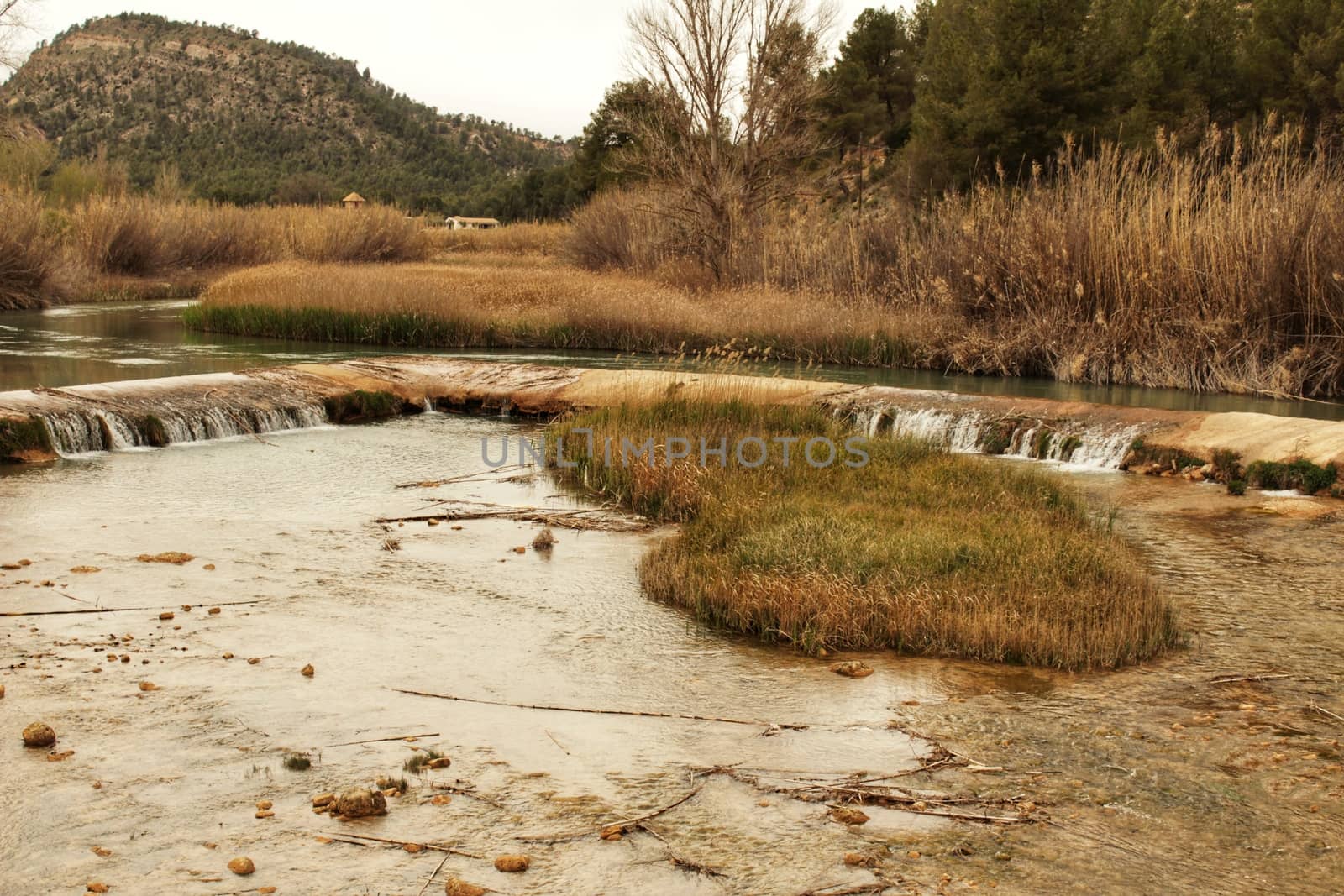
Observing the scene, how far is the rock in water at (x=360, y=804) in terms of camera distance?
3.93 m

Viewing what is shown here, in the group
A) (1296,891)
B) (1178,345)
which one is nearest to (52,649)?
(1296,891)

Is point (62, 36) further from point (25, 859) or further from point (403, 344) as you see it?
point (25, 859)

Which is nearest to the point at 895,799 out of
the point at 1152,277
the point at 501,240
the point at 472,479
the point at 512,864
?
the point at 512,864

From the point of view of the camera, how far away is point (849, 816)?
3.95m

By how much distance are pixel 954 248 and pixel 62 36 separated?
114 meters

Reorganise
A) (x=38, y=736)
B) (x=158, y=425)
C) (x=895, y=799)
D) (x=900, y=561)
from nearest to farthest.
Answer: (x=895, y=799)
(x=38, y=736)
(x=900, y=561)
(x=158, y=425)

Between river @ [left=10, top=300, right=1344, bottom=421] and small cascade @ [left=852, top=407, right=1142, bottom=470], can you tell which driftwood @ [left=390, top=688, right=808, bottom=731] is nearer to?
small cascade @ [left=852, top=407, right=1142, bottom=470]

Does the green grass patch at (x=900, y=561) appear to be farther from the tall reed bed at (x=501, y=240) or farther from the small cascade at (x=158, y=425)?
the tall reed bed at (x=501, y=240)

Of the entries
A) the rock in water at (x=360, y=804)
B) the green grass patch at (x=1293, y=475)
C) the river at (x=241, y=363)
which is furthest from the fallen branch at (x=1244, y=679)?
the river at (x=241, y=363)

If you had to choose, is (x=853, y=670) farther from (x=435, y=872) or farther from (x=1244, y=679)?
(x=435, y=872)

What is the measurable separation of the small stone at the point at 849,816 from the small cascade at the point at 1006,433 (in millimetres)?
7523

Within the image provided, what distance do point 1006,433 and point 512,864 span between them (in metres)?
9.63

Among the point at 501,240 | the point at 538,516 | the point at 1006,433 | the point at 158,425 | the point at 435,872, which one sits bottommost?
the point at 435,872

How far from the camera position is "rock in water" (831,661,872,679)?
5.56m
